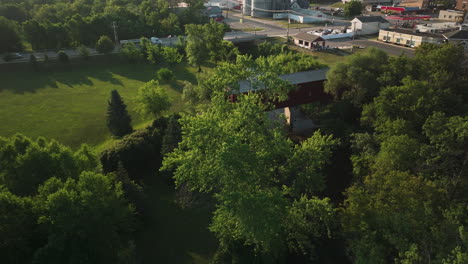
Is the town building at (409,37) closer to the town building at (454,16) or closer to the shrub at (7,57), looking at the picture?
the town building at (454,16)

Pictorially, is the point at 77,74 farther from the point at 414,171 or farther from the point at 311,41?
the point at 414,171

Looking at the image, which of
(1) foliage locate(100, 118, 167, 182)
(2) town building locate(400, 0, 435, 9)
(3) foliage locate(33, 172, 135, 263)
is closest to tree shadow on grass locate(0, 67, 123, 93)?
(1) foliage locate(100, 118, 167, 182)

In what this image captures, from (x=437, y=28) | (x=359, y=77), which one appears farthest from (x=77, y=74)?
(x=437, y=28)

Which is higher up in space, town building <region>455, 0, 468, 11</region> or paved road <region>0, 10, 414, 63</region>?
town building <region>455, 0, 468, 11</region>

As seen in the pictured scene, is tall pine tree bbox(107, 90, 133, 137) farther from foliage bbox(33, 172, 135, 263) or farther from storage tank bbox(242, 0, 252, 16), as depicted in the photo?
storage tank bbox(242, 0, 252, 16)

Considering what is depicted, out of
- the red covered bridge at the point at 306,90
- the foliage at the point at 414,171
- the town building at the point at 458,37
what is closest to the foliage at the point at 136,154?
the red covered bridge at the point at 306,90
